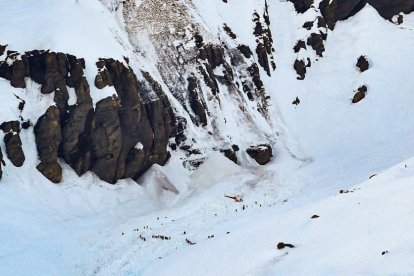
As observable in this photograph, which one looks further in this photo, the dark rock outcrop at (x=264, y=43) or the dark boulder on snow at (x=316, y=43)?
the dark boulder on snow at (x=316, y=43)

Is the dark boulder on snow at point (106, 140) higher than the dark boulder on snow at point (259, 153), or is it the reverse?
the dark boulder on snow at point (106, 140)

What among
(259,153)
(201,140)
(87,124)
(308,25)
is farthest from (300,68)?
(87,124)

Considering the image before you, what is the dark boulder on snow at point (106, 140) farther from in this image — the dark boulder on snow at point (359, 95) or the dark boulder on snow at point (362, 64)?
the dark boulder on snow at point (362, 64)

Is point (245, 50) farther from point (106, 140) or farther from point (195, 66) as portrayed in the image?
point (106, 140)

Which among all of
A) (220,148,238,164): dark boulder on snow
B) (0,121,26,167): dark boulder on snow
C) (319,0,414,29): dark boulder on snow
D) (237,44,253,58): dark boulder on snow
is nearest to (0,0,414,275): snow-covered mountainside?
(0,121,26,167): dark boulder on snow

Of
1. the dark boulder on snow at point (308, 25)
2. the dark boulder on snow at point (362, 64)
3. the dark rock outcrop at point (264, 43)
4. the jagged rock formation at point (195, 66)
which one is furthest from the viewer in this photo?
the dark boulder on snow at point (308, 25)

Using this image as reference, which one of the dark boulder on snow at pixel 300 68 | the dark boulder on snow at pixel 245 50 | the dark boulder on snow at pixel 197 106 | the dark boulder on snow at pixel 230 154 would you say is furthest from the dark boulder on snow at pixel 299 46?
the dark boulder on snow at pixel 230 154

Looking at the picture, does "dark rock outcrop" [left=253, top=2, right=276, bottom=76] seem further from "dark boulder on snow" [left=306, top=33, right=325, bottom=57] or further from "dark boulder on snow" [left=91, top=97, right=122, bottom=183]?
"dark boulder on snow" [left=91, top=97, right=122, bottom=183]
